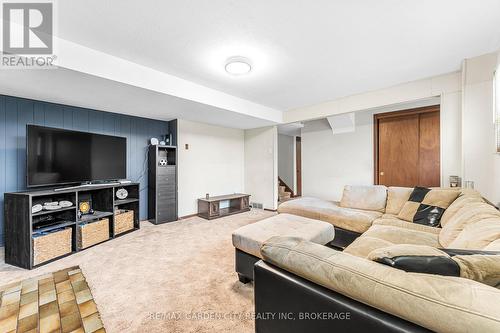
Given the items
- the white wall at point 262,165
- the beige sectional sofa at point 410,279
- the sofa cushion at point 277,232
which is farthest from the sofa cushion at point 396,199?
the white wall at point 262,165

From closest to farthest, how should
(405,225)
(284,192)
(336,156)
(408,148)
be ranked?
1. (405,225)
2. (408,148)
3. (336,156)
4. (284,192)

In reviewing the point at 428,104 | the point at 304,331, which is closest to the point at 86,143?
the point at 304,331

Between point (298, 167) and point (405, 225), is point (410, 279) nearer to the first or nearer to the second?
point (405, 225)

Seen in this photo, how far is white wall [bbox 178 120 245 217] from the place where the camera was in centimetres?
430

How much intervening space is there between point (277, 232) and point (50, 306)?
6.23 feet

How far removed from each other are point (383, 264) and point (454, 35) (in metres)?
2.46

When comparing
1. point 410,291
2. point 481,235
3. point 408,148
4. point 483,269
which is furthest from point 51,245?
point 408,148

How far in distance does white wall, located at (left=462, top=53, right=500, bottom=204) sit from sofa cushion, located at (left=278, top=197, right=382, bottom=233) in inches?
44.6

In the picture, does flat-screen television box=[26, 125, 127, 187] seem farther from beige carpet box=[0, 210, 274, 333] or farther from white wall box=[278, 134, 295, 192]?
white wall box=[278, 134, 295, 192]

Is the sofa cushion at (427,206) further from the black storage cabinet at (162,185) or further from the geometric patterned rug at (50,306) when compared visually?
the black storage cabinet at (162,185)

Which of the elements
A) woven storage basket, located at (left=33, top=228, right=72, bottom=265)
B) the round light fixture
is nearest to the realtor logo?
the round light fixture

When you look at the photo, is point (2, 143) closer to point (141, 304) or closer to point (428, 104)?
point (141, 304)

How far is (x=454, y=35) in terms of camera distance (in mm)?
1992

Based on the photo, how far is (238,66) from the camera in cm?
239
